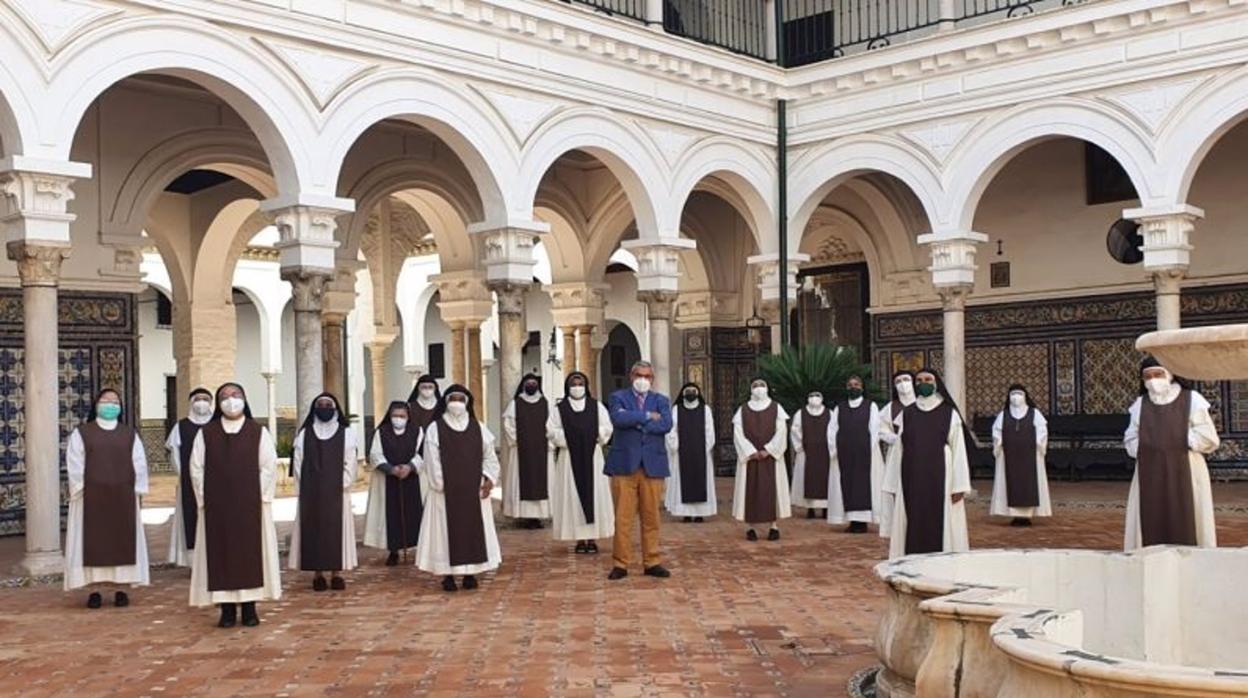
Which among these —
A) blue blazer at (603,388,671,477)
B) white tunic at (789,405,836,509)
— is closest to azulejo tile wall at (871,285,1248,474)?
white tunic at (789,405,836,509)

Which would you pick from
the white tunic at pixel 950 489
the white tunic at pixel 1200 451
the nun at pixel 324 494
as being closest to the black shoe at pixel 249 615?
the nun at pixel 324 494

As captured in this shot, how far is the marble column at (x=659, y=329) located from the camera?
575 inches

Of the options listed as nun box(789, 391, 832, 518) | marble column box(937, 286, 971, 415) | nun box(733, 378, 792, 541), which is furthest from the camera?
marble column box(937, 286, 971, 415)

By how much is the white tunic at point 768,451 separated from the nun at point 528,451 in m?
1.84

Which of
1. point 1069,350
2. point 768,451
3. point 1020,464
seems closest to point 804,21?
point 1069,350

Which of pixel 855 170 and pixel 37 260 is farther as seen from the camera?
pixel 855 170

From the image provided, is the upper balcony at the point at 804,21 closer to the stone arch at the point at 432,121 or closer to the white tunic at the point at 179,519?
the stone arch at the point at 432,121

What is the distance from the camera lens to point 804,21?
17.8m

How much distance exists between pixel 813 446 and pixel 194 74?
22.8 ft

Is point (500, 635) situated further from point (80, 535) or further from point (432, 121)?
point (432, 121)

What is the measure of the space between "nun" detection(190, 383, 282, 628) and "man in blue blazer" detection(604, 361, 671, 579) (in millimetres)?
2533

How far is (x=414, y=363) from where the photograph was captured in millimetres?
25109

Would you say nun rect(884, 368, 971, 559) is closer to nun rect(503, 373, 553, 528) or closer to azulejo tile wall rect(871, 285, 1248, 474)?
nun rect(503, 373, 553, 528)

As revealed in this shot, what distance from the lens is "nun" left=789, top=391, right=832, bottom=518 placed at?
13.3 m
